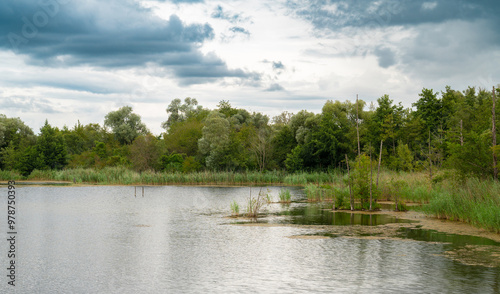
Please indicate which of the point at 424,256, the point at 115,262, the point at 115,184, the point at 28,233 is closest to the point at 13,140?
the point at 115,184

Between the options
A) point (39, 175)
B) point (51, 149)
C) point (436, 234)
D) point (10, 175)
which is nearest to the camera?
point (436, 234)

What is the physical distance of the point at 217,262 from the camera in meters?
15.9

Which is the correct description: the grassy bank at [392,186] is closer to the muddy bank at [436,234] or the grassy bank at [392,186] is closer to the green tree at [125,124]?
the muddy bank at [436,234]

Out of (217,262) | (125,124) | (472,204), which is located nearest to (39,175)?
(125,124)

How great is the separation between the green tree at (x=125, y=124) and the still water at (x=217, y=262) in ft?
243

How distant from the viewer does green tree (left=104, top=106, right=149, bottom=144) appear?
98.8m

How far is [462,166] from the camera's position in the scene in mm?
25578

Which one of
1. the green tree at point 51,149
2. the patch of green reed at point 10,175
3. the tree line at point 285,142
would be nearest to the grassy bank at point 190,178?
the tree line at point 285,142

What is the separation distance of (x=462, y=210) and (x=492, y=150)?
12.3 ft

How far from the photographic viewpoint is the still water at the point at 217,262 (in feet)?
42.1

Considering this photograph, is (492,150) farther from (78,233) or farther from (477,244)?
(78,233)

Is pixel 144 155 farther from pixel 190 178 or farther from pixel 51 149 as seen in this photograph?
pixel 190 178

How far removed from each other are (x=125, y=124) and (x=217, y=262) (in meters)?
87.8

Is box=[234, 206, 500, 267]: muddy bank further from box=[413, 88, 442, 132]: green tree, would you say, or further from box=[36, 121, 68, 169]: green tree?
box=[36, 121, 68, 169]: green tree
